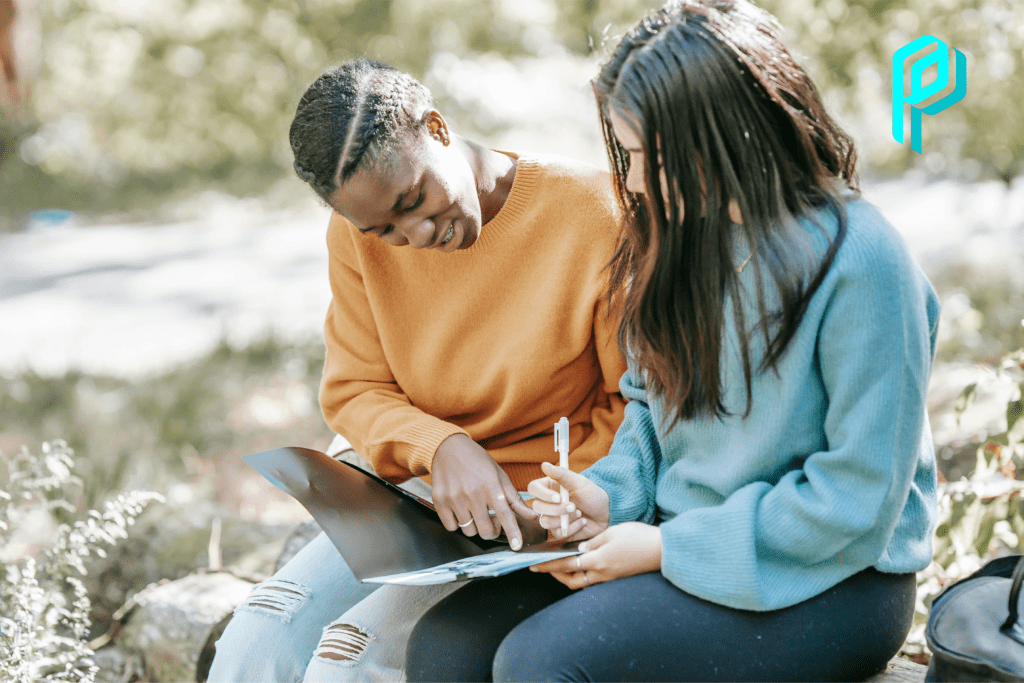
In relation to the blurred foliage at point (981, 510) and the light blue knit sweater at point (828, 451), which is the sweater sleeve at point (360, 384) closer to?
the light blue knit sweater at point (828, 451)

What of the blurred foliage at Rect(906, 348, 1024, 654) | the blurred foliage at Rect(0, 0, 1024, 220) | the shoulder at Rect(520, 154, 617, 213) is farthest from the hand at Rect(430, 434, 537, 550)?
the blurred foliage at Rect(0, 0, 1024, 220)

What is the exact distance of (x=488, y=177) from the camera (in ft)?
5.75

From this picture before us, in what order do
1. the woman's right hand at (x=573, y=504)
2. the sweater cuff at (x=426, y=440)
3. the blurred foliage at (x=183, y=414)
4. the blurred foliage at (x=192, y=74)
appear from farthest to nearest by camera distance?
the blurred foliage at (x=192, y=74)
the blurred foliage at (x=183, y=414)
the sweater cuff at (x=426, y=440)
the woman's right hand at (x=573, y=504)

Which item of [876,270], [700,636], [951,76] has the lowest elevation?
[700,636]

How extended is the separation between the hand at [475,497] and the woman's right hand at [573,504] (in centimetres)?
8

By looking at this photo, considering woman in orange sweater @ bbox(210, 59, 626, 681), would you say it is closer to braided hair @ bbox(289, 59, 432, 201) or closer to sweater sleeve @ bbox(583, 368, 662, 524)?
braided hair @ bbox(289, 59, 432, 201)

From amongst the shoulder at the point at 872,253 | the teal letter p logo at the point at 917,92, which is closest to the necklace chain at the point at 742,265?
the shoulder at the point at 872,253

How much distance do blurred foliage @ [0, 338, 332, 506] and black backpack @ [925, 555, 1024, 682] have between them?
2.71 m

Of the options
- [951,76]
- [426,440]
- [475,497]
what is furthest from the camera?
[951,76]

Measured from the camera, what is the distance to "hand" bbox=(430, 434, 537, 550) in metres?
1.55

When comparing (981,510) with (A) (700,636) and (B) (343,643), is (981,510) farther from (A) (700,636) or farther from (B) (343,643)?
(B) (343,643)

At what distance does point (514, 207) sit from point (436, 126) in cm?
22

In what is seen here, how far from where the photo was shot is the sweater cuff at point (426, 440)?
5.42 ft

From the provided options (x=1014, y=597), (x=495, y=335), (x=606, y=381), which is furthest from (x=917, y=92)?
(x=1014, y=597)
